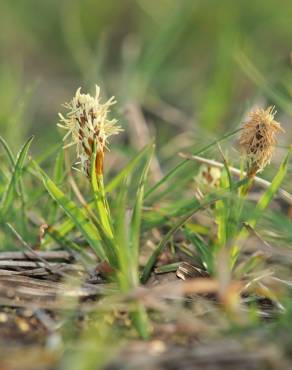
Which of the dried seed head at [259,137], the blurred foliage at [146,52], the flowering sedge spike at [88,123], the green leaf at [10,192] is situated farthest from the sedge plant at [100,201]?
the blurred foliage at [146,52]

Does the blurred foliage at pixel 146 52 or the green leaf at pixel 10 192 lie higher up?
the blurred foliage at pixel 146 52

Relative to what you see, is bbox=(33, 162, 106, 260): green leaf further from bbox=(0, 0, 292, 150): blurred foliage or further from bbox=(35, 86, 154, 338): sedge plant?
bbox=(0, 0, 292, 150): blurred foliage

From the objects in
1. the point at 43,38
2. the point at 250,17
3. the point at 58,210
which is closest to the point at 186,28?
the point at 250,17

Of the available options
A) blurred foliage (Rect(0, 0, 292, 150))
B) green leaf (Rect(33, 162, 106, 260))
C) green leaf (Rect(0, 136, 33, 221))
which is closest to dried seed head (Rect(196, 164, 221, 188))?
green leaf (Rect(33, 162, 106, 260))

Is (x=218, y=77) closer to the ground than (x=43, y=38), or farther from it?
closer to the ground

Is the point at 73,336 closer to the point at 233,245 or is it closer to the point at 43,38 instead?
the point at 233,245

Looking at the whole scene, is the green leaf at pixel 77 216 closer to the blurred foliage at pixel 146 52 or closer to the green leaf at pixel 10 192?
the green leaf at pixel 10 192

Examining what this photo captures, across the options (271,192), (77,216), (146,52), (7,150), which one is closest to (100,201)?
(77,216)

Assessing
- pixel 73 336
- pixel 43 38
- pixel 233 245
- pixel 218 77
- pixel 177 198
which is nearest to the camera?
pixel 73 336
